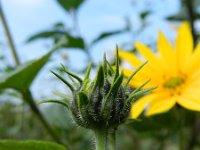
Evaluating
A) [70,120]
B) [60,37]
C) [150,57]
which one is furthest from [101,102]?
[60,37]

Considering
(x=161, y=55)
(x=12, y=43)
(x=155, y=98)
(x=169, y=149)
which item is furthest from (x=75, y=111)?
(x=169, y=149)

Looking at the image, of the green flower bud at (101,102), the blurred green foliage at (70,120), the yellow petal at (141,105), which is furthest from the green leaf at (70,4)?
the green flower bud at (101,102)

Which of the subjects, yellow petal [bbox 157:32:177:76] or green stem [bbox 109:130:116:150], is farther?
yellow petal [bbox 157:32:177:76]

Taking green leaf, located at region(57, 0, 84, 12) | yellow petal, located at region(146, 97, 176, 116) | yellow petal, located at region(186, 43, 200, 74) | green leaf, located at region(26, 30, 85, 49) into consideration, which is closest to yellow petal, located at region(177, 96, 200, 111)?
yellow petal, located at region(146, 97, 176, 116)

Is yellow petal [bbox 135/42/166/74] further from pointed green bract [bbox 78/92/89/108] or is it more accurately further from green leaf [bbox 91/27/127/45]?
pointed green bract [bbox 78/92/89/108]

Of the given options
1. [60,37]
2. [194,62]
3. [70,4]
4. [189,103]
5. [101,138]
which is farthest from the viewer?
[70,4]

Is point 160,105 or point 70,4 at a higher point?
point 70,4

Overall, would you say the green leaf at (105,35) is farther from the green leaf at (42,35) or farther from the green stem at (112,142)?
the green stem at (112,142)

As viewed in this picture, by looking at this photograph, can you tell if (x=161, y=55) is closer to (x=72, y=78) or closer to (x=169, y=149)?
(x=72, y=78)

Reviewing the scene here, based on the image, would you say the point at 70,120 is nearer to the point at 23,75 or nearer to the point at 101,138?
the point at 23,75
